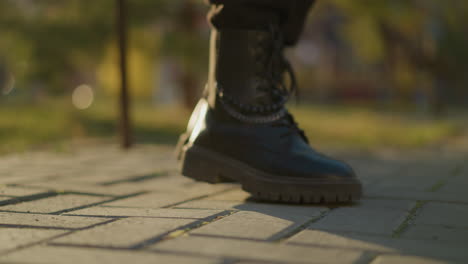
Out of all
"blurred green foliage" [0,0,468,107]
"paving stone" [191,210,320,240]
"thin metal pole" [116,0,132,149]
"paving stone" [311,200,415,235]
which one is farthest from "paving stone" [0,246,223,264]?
"blurred green foliage" [0,0,468,107]

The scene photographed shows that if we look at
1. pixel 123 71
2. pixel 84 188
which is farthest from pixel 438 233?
pixel 123 71

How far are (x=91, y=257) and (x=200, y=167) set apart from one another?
791mm

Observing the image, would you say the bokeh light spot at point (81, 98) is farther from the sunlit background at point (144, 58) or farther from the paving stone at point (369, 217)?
the paving stone at point (369, 217)

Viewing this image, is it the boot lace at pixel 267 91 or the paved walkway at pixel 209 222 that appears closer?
the paved walkway at pixel 209 222

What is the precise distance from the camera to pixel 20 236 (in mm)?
1241

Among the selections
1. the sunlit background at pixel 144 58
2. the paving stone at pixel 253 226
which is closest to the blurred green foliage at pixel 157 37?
the sunlit background at pixel 144 58

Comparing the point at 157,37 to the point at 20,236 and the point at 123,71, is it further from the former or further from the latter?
the point at 20,236

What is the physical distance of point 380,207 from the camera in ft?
5.49

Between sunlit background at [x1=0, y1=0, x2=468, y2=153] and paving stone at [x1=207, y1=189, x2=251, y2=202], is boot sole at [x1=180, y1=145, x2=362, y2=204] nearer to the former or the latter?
paving stone at [x1=207, y1=189, x2=251, y2=202]

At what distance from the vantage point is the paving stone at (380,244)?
1.16 m

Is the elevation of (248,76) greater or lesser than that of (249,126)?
greater

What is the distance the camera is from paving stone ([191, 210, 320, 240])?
4.19 ft

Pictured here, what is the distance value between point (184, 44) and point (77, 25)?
1143 mm

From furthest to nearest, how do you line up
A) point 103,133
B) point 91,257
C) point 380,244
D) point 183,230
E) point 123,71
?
point 103,133 → point 123,71 → point 183,230 → point 380,244 → point 91,257
